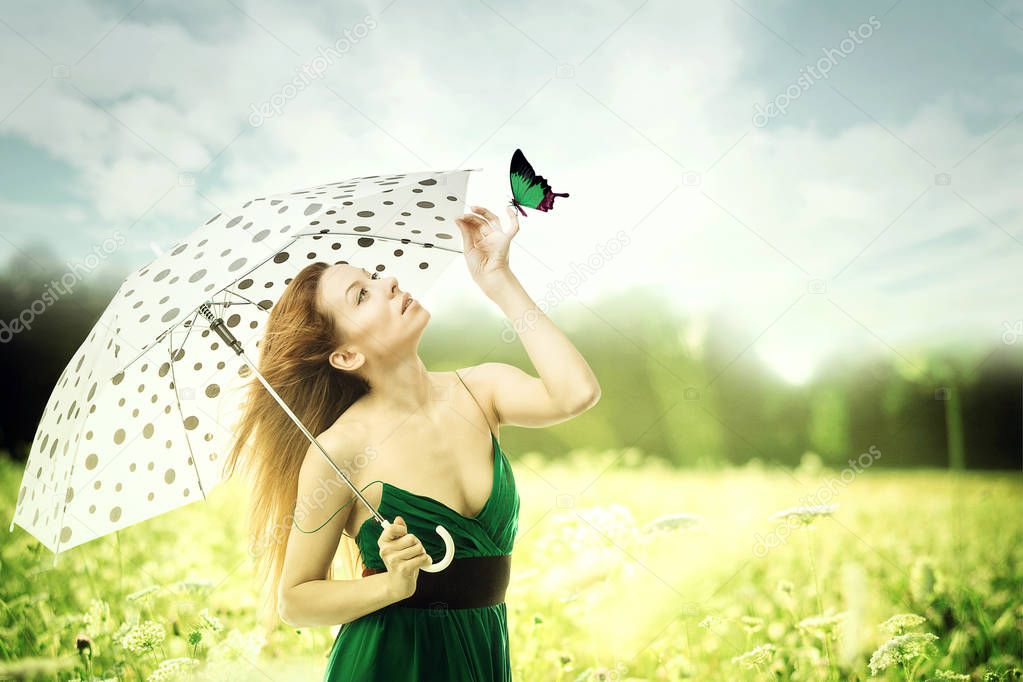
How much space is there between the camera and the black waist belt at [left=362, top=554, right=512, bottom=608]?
1.52 m

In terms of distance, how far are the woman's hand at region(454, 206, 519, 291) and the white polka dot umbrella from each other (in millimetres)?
79

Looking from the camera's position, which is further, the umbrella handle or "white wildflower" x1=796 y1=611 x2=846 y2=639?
"white wildflower" x1=796 y1=611 x2=846 y2=639

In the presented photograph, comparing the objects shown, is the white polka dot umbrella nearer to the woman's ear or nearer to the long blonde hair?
the long blonde hair

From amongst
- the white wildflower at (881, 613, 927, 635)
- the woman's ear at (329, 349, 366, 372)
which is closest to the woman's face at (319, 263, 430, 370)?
the woman's ear at (329, 349, 366, 372)

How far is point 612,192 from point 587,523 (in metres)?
1.45

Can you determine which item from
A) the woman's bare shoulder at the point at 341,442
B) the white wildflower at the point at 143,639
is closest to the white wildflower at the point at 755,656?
the woman's bare shoulder at the point at 341,442

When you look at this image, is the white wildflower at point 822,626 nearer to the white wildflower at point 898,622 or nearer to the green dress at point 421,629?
the white wildflower at point 898,622

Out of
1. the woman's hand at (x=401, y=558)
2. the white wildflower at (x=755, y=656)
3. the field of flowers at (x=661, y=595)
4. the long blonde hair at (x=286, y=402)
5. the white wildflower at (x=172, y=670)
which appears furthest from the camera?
the field of flowers at (x=661, y=595)

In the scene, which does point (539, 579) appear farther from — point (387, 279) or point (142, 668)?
point (387, 279)

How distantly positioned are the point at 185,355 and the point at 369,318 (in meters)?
0.39

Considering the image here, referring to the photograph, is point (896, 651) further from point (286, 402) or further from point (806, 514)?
point (286, 402)

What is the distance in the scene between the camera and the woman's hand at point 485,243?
1.61 meters

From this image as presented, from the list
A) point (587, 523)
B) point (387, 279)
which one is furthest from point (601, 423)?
point (387, 279)

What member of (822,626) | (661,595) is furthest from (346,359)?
(661,595)
